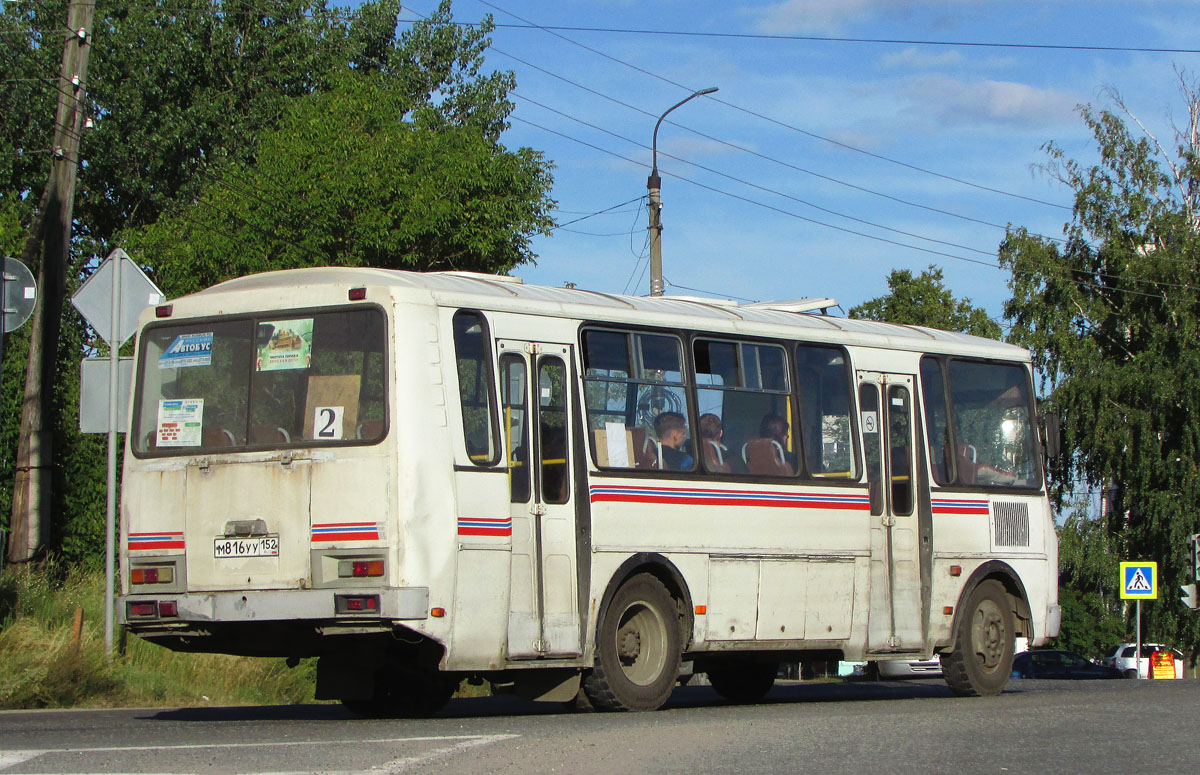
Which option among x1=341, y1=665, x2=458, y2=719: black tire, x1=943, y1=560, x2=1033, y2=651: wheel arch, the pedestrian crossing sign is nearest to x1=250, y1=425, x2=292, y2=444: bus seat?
x1=341, y1=665, x2=458, y2=719: black tire

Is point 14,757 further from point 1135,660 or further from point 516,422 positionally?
point 1135,660

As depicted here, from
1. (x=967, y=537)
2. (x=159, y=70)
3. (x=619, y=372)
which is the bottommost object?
(x=967, y=537)

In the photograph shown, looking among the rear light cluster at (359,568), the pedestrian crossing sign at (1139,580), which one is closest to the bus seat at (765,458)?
the rear light cluster at (359,568)

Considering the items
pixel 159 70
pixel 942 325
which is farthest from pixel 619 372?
pixel 942 325

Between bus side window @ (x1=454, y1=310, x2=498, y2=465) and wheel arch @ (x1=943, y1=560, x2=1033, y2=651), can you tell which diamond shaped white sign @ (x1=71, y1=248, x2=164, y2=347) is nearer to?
bus side window @ (x1=454, y1=310, x2=498, y2=465)

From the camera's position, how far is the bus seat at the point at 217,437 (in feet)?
37.1

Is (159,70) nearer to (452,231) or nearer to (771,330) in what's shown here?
(452,231)

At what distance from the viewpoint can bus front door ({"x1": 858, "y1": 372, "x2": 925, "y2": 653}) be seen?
1433 centimetres

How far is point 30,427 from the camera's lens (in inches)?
714

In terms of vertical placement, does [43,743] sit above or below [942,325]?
below

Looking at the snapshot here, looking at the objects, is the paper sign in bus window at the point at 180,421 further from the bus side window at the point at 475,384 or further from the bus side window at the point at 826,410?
the bus side window at the point at 826,410

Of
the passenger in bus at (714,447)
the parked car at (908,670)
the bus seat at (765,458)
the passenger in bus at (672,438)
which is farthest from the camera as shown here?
the parked car at (908,670)

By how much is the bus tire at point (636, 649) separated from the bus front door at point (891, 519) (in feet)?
8.05

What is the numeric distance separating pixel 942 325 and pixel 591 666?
4798 centimetres
